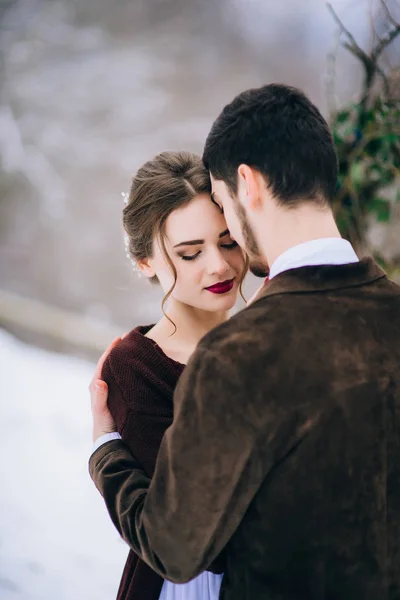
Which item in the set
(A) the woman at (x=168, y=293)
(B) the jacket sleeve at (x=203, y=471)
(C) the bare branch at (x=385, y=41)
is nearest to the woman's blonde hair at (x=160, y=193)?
(A) the woman at (x=168, y=293)

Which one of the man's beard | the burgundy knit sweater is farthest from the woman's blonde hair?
the man's beard

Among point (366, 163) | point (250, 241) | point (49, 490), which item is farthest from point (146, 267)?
point (49, 490)

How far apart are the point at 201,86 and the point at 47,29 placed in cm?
74

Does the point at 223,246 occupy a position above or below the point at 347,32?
below

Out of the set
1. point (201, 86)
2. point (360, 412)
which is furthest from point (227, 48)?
point (360, 412)

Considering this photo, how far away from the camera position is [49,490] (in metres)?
2.68

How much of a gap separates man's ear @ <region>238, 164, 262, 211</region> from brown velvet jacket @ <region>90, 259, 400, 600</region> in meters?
0.14

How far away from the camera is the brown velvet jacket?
2.88 feet

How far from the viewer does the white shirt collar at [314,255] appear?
3.19 feet

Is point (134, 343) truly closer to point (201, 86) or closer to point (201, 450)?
point (201, 450)

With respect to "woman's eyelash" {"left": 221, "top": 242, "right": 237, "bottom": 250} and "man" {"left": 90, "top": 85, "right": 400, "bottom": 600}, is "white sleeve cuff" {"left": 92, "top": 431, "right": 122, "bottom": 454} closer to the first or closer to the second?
"man" {"left": 90, "top": 85, "right": 400, "bottom": 600}

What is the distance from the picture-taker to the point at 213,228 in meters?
1.33

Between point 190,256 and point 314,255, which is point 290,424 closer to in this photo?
point 314,255

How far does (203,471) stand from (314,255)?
1.19ft
